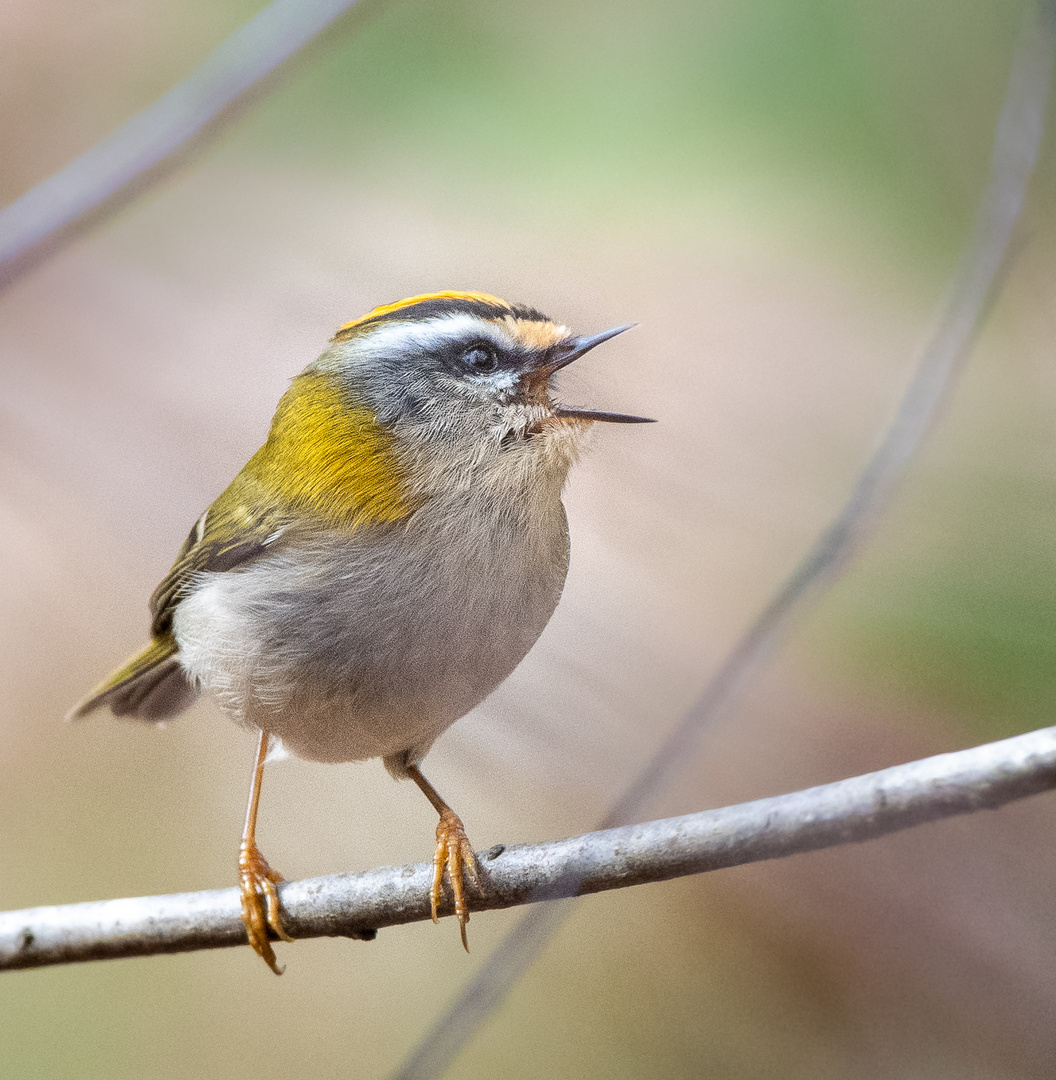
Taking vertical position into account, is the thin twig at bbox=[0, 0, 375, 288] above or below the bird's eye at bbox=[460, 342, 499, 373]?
above

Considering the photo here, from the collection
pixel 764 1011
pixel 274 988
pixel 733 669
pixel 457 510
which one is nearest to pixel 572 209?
pixel 457 510

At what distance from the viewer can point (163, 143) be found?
554 millimetres

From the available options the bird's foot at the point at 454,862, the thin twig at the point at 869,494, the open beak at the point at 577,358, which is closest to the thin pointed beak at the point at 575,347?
the open beak at the point at 577,358

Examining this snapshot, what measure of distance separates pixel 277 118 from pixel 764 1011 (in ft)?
2.09

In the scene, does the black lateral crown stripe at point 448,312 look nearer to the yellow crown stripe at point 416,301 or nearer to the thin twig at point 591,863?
the yellow crown stripe at point 416,301

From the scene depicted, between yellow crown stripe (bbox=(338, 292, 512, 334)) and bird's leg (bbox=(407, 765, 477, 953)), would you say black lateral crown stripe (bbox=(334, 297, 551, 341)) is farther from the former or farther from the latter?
bird's leg (bbox=(407, 765, 477, 953))

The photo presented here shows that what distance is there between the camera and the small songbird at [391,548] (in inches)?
20.4

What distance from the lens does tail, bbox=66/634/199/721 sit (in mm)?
710

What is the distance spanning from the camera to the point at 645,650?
423mm

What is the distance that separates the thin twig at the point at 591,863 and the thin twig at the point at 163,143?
1.28 feet

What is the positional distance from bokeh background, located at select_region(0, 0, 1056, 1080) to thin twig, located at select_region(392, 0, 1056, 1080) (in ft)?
0.05

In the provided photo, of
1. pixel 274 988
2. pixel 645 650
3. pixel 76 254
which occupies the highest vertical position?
pixel 76 254

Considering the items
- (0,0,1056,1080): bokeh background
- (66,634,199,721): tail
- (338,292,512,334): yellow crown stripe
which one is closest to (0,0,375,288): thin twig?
(0,0,1056,1080): bokeh background

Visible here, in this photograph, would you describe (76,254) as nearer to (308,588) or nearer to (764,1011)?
(308,588)
